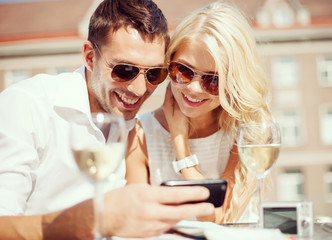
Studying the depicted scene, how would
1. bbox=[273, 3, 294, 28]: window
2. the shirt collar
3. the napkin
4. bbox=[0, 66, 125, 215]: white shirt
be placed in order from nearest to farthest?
the napkin → bbox=[0, 66, 125, 215]: white shirt → the shirt collar → bbox=[273, 3, 294, 28]: window

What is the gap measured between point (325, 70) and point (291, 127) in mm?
2830

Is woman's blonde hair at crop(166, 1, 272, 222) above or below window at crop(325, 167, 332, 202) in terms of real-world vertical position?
above

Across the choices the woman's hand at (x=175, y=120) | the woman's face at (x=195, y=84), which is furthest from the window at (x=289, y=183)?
the woman's face at (x=195, y=84)

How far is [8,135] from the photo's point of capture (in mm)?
1565

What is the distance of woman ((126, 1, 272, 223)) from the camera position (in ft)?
7.02

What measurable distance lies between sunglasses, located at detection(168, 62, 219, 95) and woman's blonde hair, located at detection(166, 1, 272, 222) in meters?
0.04

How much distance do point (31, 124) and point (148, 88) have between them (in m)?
0.65

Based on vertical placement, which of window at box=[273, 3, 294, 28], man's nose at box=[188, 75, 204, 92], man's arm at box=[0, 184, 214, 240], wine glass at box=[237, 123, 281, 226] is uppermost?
window at box=[273, 3, 294, 28]

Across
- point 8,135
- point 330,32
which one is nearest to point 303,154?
point 330,32

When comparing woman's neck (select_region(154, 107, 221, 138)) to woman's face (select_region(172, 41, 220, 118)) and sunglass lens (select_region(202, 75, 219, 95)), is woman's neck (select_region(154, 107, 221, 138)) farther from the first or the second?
sunglass lens (select_region(202, 75, 219, 95))

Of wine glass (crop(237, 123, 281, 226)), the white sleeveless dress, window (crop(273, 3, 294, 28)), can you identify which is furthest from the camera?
window (crop(273, 3, 294, 28))

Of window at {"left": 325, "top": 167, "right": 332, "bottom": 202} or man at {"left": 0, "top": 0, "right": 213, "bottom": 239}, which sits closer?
man at {"left": 0, "top": 0, "right": 213, "bottom": 239}

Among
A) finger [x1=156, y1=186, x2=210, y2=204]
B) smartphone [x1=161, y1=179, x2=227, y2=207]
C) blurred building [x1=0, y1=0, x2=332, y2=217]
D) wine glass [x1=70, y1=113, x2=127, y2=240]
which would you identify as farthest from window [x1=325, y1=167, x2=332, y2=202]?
wine glass [x1=70, y1=113, x2=127, y2=240]

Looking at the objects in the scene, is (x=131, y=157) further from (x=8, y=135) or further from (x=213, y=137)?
(x=8, y=135)
